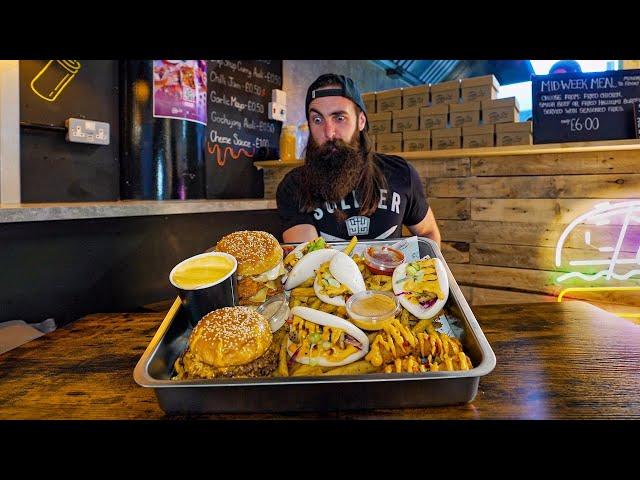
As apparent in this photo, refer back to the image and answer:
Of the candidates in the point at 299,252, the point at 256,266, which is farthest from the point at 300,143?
the point at 256,266

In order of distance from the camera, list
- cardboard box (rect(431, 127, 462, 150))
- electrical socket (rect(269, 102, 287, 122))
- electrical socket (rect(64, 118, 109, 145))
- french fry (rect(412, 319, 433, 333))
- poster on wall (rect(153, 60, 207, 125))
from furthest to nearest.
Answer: electrical socket (rect(269, 102, 287, 122)), cardboard box (rect(431, 127, 462, 150)), poster on wall (rect(153, 60, 207, 125)), electrical socket (rect(64, 118, 109, 145)), french fry (rect(412, 319, 433, 333))

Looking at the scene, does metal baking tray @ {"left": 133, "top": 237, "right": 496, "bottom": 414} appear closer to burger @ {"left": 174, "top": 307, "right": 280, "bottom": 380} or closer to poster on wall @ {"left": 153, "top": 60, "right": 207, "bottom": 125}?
burger @ {"left": 174, "top": 307, "right": 280, "bottom": 380}

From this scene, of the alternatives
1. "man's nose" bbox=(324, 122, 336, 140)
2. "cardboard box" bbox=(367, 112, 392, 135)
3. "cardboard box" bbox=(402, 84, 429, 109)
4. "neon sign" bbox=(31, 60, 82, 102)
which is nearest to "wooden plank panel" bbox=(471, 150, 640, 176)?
"cardboard box" bbox=(402, 84, 429, 109)

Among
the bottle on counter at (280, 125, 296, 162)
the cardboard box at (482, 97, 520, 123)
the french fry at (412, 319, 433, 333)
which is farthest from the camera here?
the bottle on counter at (280, 125, 296, 162)

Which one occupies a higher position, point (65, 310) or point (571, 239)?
point (571, 239)

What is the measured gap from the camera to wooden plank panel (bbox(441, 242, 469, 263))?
321cm

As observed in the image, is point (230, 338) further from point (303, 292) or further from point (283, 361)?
point (303, 292)

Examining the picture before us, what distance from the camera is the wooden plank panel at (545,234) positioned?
8.73 ft

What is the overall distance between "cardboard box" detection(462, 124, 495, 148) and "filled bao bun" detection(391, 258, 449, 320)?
254 cm

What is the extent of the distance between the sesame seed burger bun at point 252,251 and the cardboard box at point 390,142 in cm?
270

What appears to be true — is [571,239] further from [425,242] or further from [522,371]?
[522,371]
